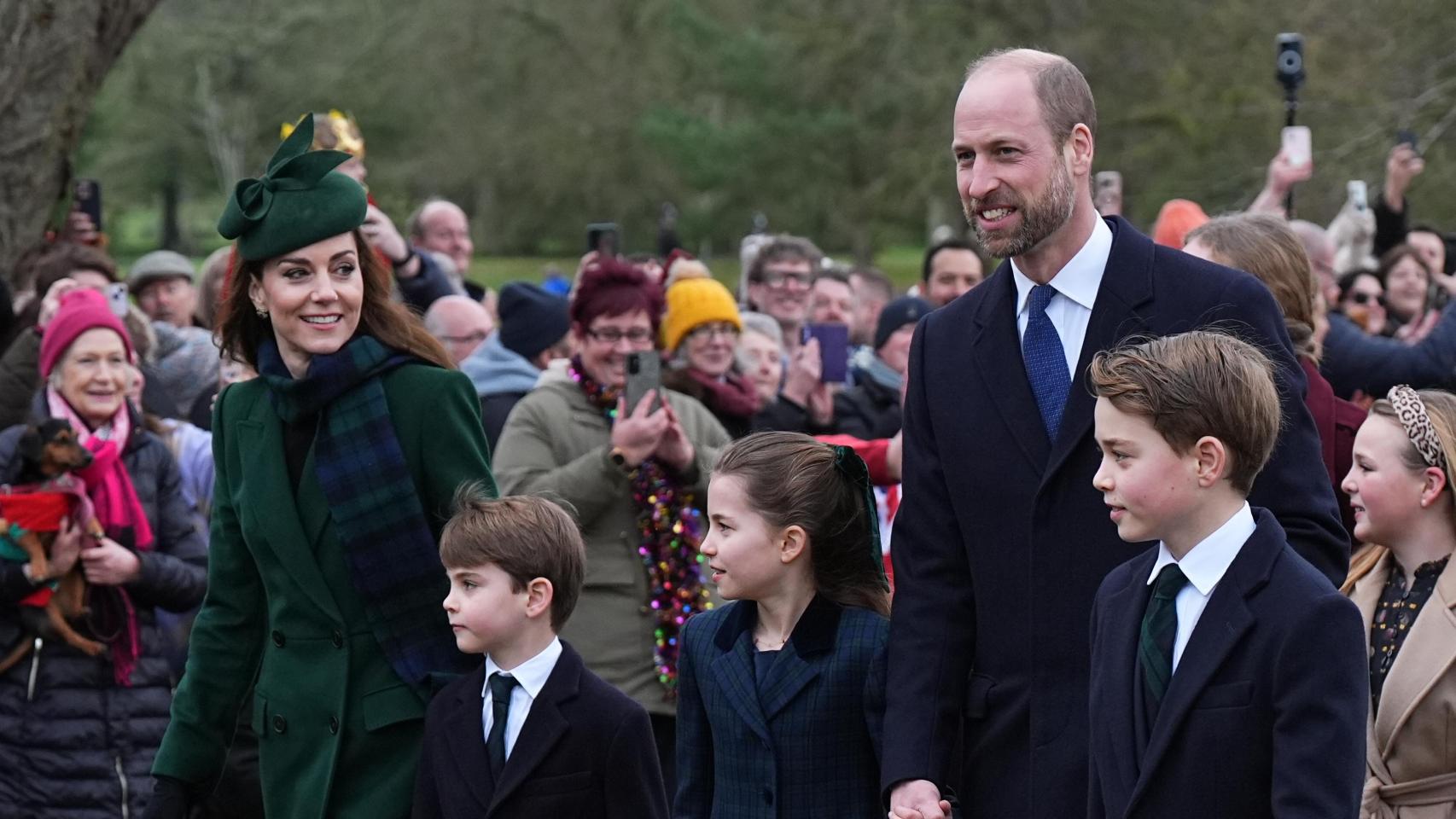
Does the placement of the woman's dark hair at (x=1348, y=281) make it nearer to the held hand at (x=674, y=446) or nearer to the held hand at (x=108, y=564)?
the held hand at (x=674, y=446)

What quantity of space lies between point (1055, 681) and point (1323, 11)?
793 inches

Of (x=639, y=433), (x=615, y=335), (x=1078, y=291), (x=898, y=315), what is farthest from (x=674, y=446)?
(x=898, y=315)

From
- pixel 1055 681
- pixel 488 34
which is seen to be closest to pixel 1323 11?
pixel 1055 681

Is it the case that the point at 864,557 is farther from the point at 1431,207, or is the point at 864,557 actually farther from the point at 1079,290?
the point at 1431,207

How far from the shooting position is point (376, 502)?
14.0 ft

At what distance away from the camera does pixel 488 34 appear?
45531 millimetres

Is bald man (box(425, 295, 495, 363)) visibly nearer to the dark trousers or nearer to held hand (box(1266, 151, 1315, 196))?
the dark trousers

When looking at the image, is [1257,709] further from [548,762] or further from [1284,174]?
[1284,174]

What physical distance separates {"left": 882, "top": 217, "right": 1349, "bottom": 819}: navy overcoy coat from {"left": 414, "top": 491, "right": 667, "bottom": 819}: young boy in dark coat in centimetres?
84

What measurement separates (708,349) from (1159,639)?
410 centimetres

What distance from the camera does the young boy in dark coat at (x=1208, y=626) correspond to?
3002mm

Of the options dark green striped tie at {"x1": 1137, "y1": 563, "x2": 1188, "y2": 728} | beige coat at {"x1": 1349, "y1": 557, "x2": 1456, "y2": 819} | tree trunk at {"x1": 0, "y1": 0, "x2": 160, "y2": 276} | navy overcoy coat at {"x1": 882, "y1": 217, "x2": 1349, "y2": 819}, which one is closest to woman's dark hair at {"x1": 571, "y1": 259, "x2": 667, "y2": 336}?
navy overcoy coat at {"x1": 882, "y1": 217, "x2": 1349, "y2": 819}

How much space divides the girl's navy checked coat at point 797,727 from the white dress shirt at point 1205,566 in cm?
88

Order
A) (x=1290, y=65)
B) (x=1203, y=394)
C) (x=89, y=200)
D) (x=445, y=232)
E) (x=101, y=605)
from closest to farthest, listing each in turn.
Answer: (x=1203, y=394)
(x=101, y=605)
(x=1290, y=65)
(x=89, y=200)
(x=445, y=232)
